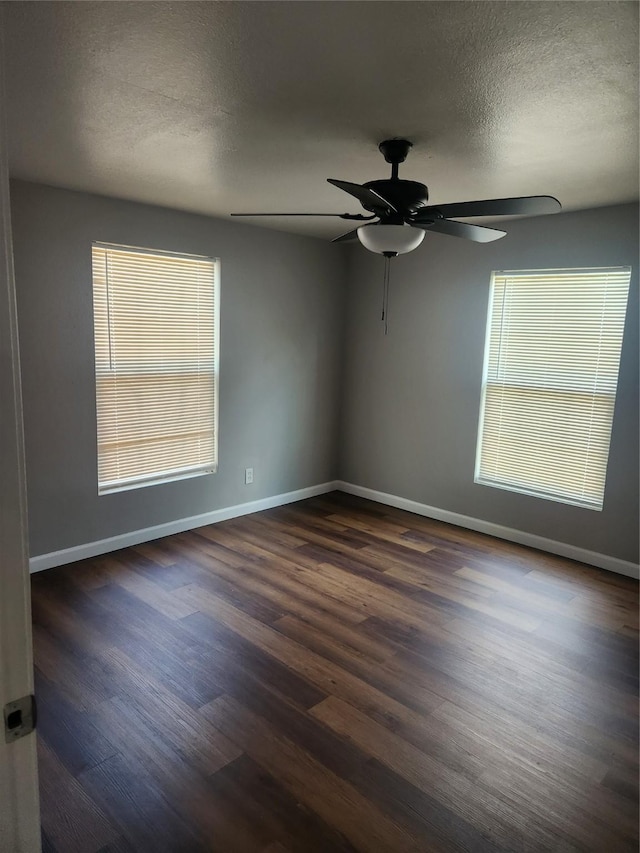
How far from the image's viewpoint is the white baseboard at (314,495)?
374 cm

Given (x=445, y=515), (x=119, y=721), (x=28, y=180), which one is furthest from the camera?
(x=445, y=515)

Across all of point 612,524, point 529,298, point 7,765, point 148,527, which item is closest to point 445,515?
point 612,524

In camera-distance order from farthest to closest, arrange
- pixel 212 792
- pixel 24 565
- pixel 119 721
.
Answer: 1. pixel 119 721
2. pixel 212 792
3. pixel 24 565

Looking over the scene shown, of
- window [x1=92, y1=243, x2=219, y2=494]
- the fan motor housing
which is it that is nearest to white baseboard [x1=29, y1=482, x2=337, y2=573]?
window [x1=92, y1=243, x2=219, y2=494]

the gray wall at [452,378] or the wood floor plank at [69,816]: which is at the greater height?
the gray wall at [452,378]

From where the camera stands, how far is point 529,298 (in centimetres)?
409

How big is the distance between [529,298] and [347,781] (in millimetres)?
3386

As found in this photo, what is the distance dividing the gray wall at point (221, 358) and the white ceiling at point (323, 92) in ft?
1.72

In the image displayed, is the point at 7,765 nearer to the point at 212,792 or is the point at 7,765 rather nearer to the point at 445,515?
the point at 212,792

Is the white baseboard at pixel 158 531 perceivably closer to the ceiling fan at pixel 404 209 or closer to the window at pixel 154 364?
the window at pixel 154 364

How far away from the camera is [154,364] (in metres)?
4.01

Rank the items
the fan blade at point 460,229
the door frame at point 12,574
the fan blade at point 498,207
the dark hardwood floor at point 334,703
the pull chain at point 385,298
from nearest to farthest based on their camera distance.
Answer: the door frame at point 12,574, the dark hardwood floor at point 334,703, the fan blade at point 498,207, the fan blade at point 460,229, the pull chain at point 385,298

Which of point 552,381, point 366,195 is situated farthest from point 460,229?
point 552,381

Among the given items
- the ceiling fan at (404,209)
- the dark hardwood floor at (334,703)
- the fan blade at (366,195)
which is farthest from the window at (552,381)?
the fan blade at (366,195)
